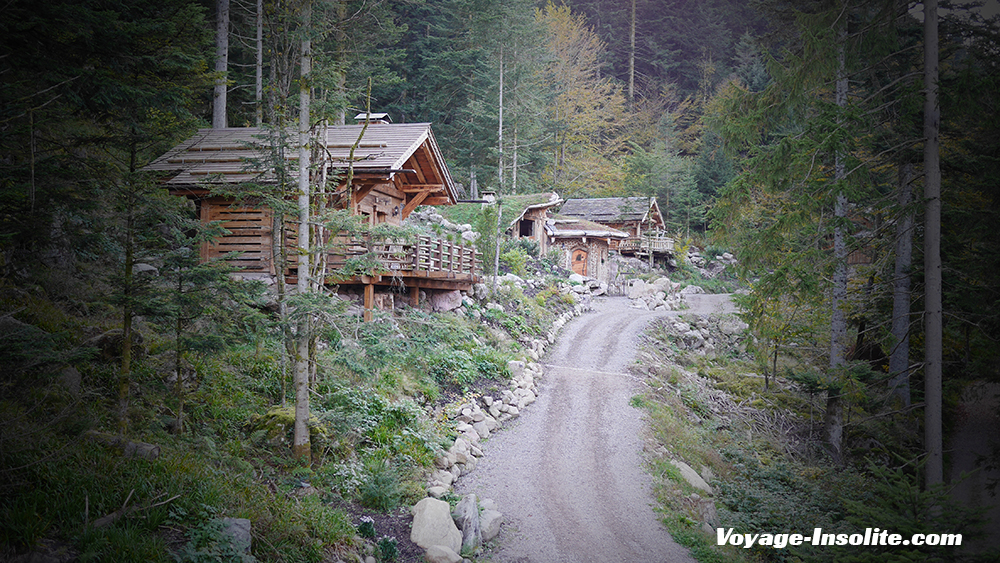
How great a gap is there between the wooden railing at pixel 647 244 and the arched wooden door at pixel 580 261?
5351 millimetres

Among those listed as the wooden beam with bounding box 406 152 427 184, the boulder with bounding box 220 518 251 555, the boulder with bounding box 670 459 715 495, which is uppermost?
the wooden beam with bounding box 406 152 427 184

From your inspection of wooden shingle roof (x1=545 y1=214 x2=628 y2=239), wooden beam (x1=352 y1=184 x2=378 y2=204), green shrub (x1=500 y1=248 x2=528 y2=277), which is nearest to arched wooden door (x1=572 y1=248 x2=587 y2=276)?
wooden shingle roof (x1=545 y1=214 x2=628 y2=239)

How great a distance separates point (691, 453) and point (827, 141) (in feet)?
27.3

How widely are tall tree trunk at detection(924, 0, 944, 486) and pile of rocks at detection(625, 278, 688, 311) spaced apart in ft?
72.1

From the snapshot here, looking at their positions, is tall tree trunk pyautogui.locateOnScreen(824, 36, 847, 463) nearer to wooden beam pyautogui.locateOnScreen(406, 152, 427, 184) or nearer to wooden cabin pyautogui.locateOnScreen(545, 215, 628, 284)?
wooden beam pyautogui.locateOnScreen(406, 152, 427, 184)

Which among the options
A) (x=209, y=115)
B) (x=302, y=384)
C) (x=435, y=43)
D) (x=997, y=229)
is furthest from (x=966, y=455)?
(x=435, y=43)

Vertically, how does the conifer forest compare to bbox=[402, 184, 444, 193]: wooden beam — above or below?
below

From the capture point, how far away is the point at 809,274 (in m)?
10.5

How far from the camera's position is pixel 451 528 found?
26.5 feet

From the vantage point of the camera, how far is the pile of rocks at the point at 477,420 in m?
10.1

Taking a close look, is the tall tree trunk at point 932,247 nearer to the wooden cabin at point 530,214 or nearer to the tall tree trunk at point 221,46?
the tall tree trunk at point 221,46

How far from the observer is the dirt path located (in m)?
8.41

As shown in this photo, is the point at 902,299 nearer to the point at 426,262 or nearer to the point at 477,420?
the point at 477,420

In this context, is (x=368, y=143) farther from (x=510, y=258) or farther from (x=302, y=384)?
(x=510, y=258)
